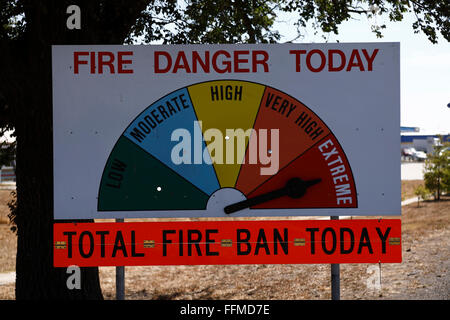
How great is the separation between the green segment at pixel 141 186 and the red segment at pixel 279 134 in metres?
0.50

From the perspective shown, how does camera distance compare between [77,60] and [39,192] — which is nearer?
[77,60]

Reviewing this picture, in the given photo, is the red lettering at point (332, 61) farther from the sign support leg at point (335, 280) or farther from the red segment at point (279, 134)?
the sign support leg at point (335, 280)

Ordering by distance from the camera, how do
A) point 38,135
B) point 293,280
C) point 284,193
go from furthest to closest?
point 293,280, point 38,135, point 284,193

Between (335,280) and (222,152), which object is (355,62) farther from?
(335,280)

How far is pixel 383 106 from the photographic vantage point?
4.42 metres

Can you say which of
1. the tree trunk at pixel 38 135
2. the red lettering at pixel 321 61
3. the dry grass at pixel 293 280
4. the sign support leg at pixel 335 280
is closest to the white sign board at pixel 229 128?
the red lettering at pixel 321 61

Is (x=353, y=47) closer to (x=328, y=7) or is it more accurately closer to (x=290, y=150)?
(x=290, y=150)

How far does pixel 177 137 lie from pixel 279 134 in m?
0.85

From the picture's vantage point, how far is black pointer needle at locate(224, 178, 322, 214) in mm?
4410

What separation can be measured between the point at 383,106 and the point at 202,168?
5.17ft

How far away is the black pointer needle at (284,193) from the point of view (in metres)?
4.41

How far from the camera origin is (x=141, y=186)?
4.48 meters

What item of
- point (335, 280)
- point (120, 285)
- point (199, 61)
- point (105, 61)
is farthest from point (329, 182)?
point (105, 61)

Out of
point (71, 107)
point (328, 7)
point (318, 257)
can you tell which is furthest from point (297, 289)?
point (71, 107)
